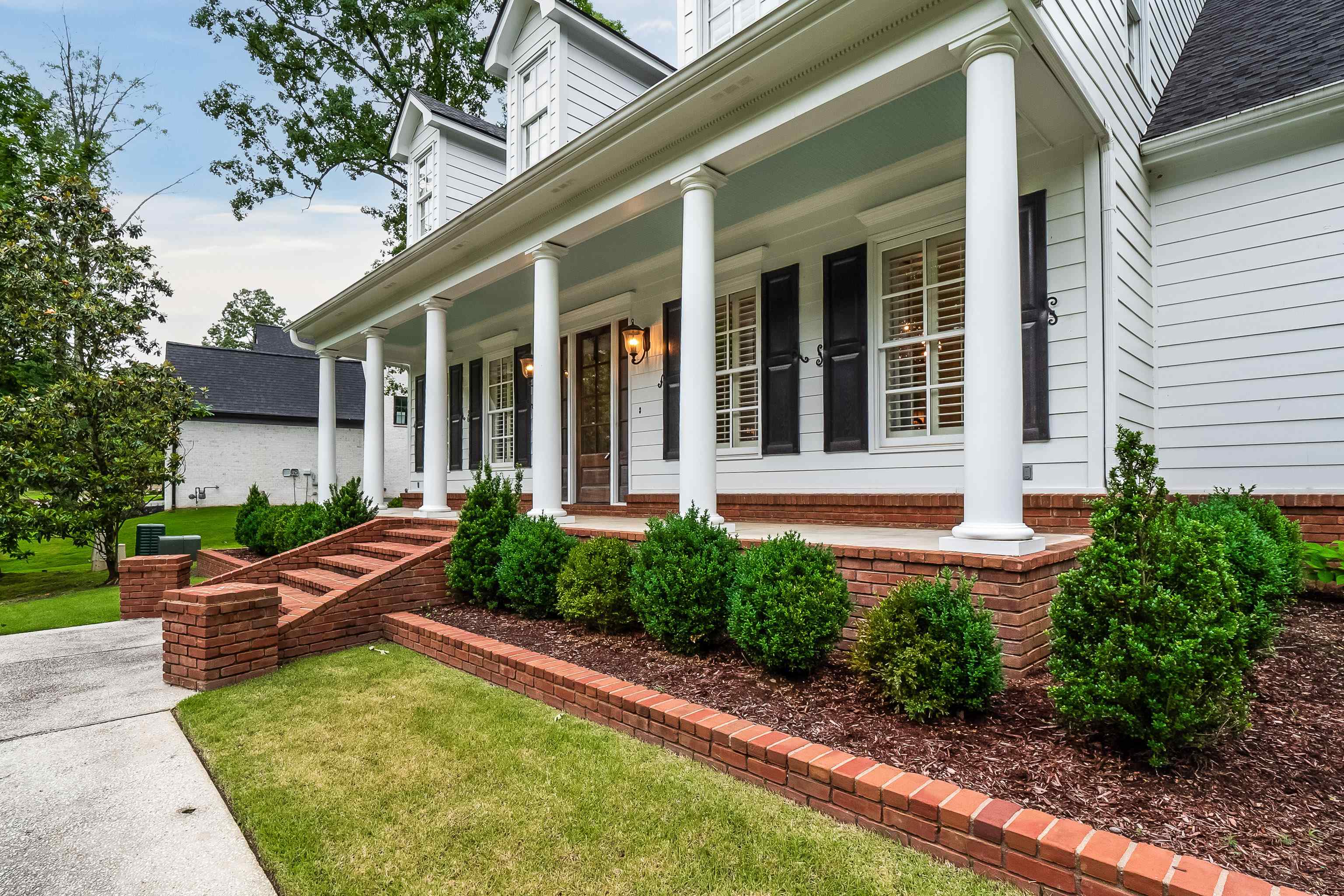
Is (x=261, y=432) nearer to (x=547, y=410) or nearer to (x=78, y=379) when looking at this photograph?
(x=78, y=379)

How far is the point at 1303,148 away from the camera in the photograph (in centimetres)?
475

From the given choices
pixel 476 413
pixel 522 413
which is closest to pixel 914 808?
pixel 522 413

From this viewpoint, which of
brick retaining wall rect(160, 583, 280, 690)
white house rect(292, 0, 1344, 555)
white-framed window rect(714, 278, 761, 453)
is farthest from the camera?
white-framed window rect(714, 278, 761, 453)

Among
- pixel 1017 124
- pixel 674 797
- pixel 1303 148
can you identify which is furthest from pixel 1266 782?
pixel 1303 148

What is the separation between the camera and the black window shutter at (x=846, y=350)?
5590 mm

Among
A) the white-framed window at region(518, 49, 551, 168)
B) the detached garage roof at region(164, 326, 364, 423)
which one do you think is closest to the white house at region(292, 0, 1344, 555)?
the white-framed window at region(518, 49, 551, 168)

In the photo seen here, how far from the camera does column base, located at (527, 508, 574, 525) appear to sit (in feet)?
19.1

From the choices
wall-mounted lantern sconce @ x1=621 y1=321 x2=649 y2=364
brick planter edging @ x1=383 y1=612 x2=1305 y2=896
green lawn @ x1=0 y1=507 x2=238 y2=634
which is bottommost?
green lawn @ x1=0 y1=507 x2=238 y2=634

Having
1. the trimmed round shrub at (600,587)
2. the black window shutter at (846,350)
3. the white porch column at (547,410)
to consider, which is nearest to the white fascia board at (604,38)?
the white porch column at (547,410)

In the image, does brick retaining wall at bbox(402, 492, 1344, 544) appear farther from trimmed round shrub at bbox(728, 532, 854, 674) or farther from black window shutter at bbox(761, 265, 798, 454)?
trimmed round shrub at bbox(728, 532, 854, 674)

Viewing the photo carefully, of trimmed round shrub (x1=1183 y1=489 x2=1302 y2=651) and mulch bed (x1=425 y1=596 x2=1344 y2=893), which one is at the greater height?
trimmed round shrub (x1=1183 y1=489 x2=1302 y2=651)

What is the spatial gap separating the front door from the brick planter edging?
5148mm

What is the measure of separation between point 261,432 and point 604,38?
18.4 meters

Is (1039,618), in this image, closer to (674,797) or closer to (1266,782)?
(1266,782)
